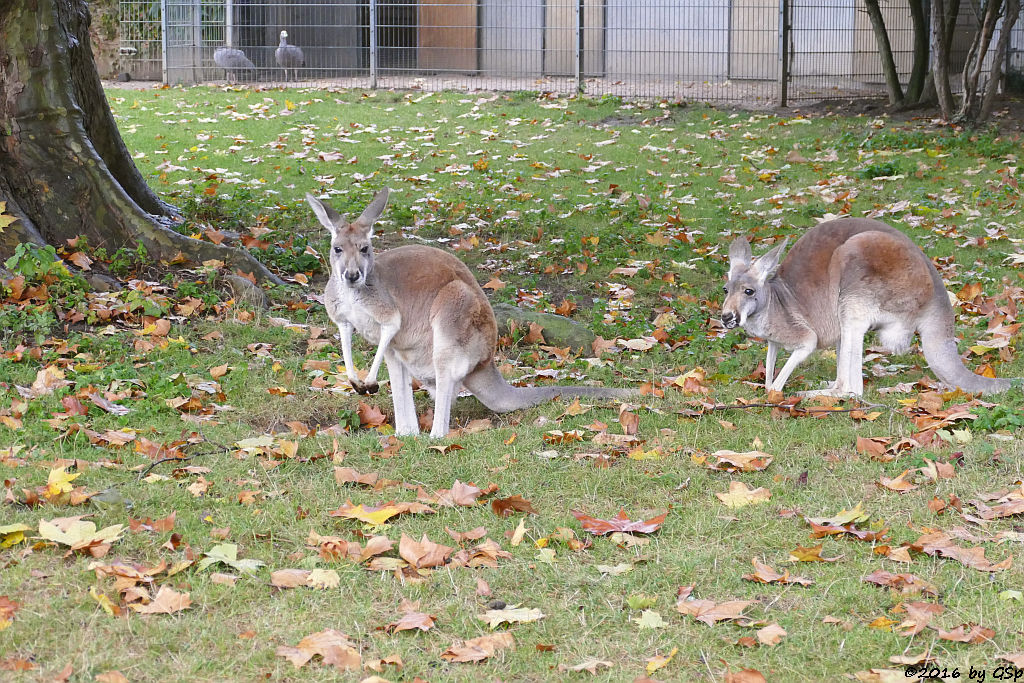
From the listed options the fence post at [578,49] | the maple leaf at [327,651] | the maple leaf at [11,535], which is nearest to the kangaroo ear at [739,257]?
the maple leaf at [327,651]

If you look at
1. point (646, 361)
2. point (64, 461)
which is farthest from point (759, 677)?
point (646, 361)

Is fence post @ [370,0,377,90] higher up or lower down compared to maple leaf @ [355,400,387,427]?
higher up

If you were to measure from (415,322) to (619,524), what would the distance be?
5.54 feet

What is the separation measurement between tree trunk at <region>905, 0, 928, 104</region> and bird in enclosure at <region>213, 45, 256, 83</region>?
8933mm

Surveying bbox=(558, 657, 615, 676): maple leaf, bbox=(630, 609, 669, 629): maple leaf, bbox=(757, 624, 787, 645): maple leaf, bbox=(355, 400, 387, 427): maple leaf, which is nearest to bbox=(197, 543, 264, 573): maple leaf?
bbox=(558, 657, 615, 676): maple leaf

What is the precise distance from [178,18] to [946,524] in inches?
561

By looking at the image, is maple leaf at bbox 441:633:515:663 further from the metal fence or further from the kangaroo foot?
the metal fence

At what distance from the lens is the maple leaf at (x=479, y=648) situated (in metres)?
2.83

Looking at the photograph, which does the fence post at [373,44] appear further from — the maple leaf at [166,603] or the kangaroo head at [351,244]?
the maple leaf at [166,603]

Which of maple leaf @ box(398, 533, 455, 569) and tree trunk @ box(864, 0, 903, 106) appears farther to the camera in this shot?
tree trunk @ box(864, 0, 903, 106)

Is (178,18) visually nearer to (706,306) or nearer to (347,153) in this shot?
(347,153)

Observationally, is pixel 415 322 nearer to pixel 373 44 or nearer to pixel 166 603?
pixel 166 603

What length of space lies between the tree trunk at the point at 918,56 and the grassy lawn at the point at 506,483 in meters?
4.97

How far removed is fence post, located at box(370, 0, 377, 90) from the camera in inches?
593
